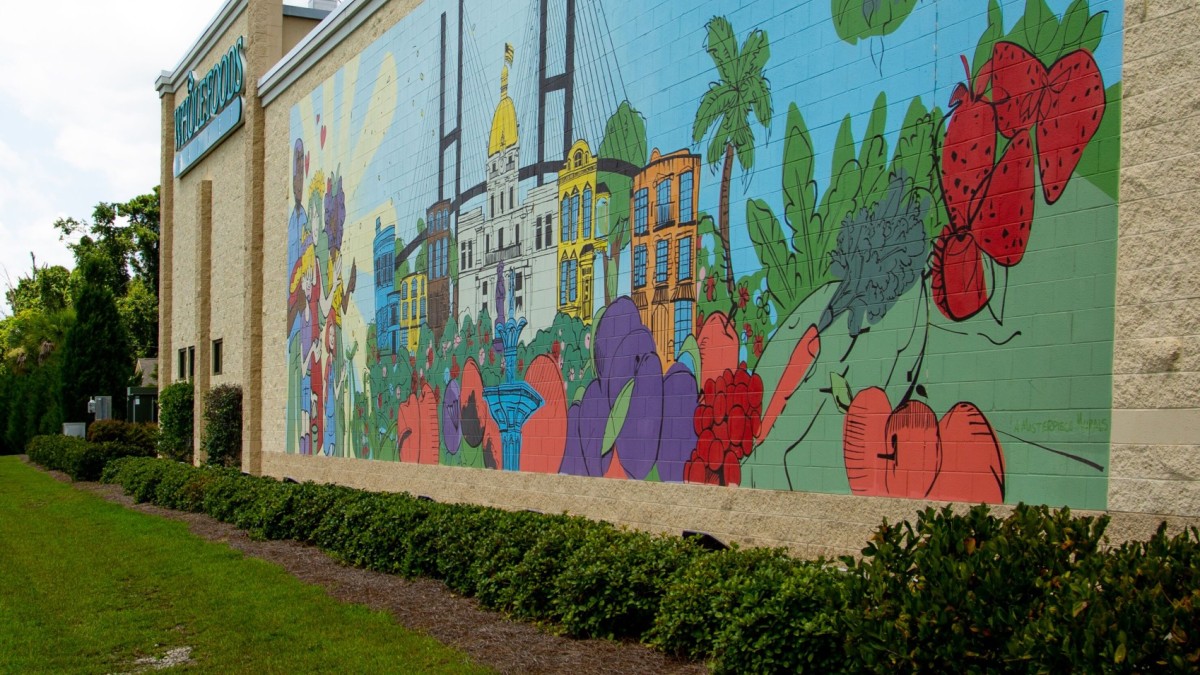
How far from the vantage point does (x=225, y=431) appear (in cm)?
2438

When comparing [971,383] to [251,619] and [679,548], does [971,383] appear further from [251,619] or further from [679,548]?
[251,619]

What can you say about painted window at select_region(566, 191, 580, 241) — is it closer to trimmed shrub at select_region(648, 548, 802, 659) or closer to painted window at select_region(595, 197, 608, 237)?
painted window at select_region(595, 197, 608, 237)

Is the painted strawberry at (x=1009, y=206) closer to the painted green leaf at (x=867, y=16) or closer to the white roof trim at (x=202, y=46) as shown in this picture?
the painted green leaf at (x=867, y=16)

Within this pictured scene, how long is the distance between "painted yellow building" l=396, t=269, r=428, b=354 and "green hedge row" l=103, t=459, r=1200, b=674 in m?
4.74

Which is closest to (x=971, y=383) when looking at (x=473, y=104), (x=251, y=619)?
(x=251, y=619)

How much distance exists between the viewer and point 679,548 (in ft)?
28.8

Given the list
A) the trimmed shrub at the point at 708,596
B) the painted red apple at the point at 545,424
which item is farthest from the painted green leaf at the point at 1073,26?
the painted red apple at the point at 545,424

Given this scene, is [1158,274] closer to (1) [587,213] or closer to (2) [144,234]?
(1) [587,213]

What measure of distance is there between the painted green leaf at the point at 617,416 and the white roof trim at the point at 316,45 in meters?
9.43

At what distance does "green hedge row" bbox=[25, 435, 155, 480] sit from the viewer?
26.6m

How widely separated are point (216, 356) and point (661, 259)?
19287 mm

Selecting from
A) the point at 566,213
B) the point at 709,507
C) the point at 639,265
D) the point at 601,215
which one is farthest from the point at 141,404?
the point at 709,507

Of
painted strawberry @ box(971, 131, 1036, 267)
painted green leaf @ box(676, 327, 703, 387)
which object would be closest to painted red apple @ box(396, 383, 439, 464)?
painted green leaf @ box(676, 327, 703, 387)

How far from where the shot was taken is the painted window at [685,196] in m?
10.3
